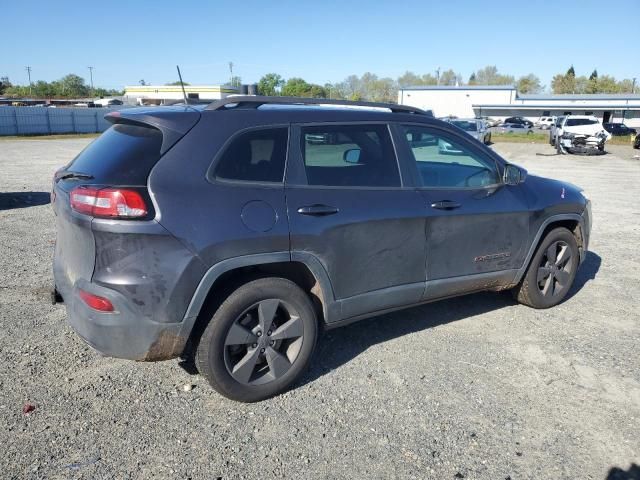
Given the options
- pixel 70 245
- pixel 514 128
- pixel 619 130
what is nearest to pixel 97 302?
pixel 70 245

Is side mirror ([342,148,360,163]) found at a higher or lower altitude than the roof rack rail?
lower

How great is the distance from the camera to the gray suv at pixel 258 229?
2906mm

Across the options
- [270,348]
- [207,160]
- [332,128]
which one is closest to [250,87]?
Answer: [332,128]

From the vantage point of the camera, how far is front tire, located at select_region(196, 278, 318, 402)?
123 inches

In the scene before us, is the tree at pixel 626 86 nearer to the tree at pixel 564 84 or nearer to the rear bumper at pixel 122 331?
the tree at pixel 564 84

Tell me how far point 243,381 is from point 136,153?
5.03 feet

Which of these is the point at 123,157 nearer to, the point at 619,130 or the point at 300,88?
the point at 619,130

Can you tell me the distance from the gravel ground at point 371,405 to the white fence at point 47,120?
33086 mm

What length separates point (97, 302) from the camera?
2930 mm

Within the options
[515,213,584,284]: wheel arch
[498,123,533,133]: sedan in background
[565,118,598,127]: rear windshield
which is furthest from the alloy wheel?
[498,123,533,133]: sedan in background

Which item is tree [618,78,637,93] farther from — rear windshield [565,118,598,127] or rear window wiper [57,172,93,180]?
rear window wiper [57,172,93,180]

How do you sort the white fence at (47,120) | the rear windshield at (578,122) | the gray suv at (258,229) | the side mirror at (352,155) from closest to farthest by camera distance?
1. the gray suv at (258,229)
2. the side mirror at (352,155)
3. the rear windshield at (578,122)
4. the white fence at (47,120)

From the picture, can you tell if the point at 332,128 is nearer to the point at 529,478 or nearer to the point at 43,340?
the point at 529,478

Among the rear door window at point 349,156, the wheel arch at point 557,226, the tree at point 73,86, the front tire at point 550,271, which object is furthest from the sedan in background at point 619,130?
the tree at point 73,86
